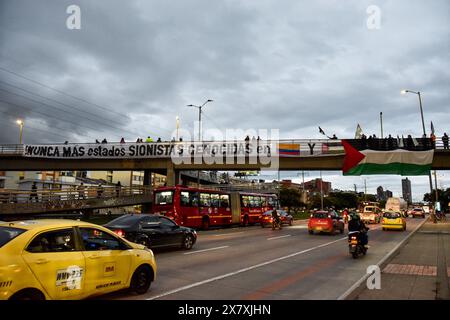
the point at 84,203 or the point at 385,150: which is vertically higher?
the point at 385,150

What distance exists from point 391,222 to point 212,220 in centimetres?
1426

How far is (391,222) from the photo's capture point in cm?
2805

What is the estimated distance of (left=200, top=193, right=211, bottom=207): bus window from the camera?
27375mm

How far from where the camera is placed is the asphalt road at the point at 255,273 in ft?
25.0

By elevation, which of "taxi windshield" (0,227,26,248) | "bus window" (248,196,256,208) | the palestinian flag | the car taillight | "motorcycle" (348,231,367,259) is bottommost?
"motorcycle" (348,231,367,259)

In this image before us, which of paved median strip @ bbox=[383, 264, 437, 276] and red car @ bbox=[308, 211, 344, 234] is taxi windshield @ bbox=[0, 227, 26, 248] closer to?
paved median strip @ bbox=[383, 264, 437, 276]

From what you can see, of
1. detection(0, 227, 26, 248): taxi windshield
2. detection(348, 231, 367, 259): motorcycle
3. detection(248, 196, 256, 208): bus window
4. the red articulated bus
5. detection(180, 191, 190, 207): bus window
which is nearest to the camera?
detection(0, 227, 26, 248): taxi windshield

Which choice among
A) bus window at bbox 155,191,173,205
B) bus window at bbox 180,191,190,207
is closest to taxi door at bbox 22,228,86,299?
Answer: bus window at bbox 155,191,173,205

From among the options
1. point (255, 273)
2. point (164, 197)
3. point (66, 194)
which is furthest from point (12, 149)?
point (255, 273)

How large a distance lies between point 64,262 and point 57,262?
0.14 meters

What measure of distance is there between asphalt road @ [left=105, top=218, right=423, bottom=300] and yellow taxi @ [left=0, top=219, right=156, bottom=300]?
25.4 inches
